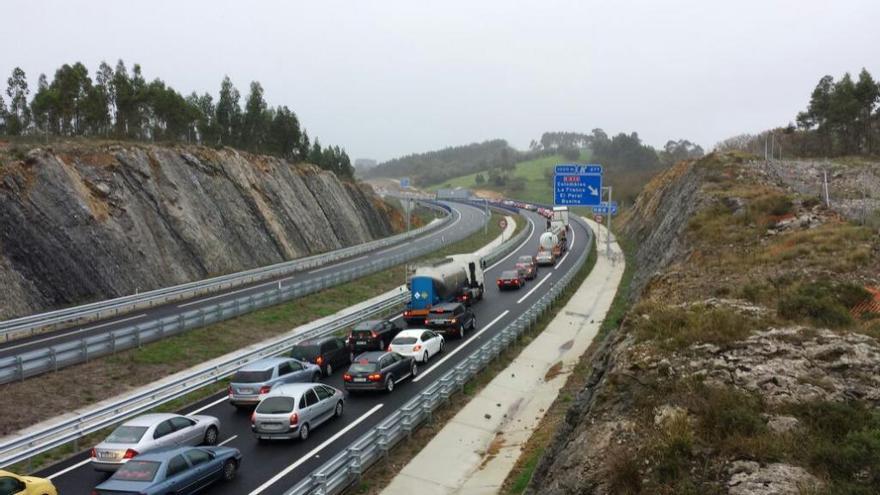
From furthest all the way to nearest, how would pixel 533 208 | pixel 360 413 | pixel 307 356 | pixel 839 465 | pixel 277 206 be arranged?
pixel 533 208 → pixel 277 206 → pixel 307 356 → pixel 360 413 → pixel 839 465

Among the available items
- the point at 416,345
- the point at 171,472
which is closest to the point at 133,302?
the point at 416,345

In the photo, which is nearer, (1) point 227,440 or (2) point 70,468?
(2) point 70,468

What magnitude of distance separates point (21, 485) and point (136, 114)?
183 feet

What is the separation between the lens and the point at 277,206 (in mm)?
60969

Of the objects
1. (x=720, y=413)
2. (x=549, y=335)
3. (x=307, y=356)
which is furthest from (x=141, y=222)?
(x=720, y=413)

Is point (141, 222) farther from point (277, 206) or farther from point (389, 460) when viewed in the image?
point (389, 460)

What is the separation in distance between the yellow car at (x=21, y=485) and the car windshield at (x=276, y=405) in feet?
18.1

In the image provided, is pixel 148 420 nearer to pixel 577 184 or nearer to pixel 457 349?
pixel 457 349

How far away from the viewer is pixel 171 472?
13.6 m

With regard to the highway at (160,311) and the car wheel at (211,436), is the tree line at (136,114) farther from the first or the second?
the car wheel at (211,436)

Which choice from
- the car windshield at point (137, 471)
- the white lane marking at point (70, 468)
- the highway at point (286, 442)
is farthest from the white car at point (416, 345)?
the car windshield at point (137, 471)

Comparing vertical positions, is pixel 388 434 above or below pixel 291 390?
below

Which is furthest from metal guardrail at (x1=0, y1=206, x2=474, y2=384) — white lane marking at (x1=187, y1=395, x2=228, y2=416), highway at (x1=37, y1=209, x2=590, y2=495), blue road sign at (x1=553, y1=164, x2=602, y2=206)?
blue road sign at (x1=553, y1=164, x2=602, y2=206)

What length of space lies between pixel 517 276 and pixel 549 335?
12401 mm
